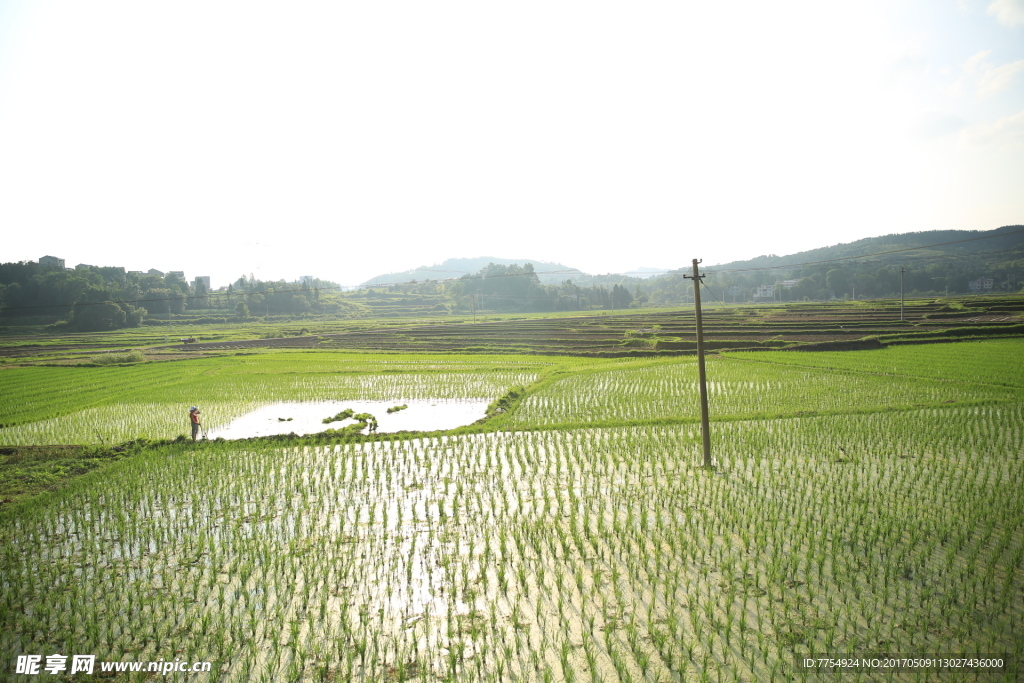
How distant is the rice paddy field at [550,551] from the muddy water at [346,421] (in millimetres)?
1509

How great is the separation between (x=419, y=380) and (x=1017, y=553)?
17757 mm

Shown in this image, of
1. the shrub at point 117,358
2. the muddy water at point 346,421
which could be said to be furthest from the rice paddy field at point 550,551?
the shrub at point 117,358

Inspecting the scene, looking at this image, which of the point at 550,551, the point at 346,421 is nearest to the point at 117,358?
the point at 346,421

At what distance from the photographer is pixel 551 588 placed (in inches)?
215

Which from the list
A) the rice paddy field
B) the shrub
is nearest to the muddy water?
the rice paddy field

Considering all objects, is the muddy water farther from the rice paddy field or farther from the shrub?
the shrub

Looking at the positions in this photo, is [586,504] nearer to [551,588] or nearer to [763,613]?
[551,588]

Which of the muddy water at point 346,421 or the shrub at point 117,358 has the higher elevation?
the shrub at point 117,358

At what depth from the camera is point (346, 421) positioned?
14.3m

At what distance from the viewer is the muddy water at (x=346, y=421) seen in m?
13.4

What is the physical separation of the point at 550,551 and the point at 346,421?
364 inches

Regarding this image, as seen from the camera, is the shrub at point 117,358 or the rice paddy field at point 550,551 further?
the shrub at point 117,358

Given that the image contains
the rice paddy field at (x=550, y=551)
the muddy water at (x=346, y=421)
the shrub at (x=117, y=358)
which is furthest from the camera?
the shrub at (x=117, y=358)

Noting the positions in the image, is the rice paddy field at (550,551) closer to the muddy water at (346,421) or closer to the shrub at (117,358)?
the muddy water at (346,421)
